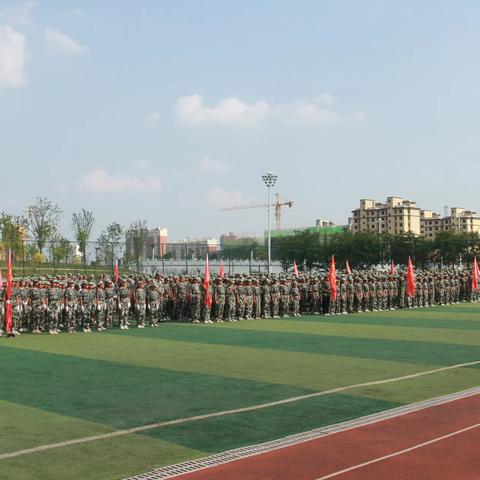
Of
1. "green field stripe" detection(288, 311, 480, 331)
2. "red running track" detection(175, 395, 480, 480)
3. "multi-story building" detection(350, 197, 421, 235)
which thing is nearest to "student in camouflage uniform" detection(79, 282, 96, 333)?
"green field stripe" detection(288, 311, 480, 331)

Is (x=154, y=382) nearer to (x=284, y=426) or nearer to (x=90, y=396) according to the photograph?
(x=90, y=396)

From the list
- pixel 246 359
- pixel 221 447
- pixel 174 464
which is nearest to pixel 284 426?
pixel 221 447

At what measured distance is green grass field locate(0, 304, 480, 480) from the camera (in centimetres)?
591

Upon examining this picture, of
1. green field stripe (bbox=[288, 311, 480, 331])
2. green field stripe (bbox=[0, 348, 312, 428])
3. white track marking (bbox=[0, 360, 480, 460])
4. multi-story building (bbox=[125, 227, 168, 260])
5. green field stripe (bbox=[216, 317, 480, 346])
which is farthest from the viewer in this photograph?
multi-story building (bbox=[125, 227, 168, 260])

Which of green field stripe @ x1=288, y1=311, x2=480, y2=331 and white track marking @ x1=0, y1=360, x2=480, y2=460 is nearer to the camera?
white track marking @ x1=0, y1=360, x2=480, y2=460

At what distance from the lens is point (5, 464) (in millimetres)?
5398

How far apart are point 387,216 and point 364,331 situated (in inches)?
4110

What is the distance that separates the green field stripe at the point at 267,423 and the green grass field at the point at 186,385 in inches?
0.5

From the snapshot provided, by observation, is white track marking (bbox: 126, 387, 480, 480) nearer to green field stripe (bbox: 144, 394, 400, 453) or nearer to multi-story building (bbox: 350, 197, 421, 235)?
green field stripe (bbox: 144, 394, 400, 453)

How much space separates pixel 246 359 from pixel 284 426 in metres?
4.84

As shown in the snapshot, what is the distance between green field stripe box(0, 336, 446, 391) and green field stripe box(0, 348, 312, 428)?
1.70ft

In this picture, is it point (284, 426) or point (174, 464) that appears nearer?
point (174, 464)

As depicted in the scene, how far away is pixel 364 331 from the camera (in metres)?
16.7

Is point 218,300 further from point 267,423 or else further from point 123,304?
point 267,423
